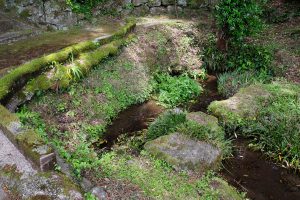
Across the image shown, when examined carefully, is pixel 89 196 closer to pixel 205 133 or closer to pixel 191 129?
pixel 191 129

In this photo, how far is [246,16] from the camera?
34.6 feet

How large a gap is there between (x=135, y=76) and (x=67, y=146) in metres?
3.75

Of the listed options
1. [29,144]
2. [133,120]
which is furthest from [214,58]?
[29,144]

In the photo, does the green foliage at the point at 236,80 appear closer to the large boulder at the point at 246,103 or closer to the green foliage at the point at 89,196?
the large boulder at the point at 246,103

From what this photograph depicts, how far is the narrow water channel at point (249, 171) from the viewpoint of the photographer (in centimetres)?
645

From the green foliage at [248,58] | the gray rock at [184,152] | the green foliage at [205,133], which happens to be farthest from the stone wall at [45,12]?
the gray rock at [184,152]

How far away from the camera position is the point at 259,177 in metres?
6.84

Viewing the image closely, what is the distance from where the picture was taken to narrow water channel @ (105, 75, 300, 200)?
6.45 metres

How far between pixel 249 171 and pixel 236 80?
13.4 feet

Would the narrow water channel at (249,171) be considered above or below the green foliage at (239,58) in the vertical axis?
below

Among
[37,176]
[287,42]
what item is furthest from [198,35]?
[37,176]

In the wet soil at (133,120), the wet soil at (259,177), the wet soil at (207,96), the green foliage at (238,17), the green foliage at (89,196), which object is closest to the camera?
the green foliage at (89,196)

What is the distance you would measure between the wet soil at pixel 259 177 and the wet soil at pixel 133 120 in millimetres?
2378

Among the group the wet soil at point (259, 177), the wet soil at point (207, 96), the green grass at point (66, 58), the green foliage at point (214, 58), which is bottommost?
the wet soil at point (259, 177)
